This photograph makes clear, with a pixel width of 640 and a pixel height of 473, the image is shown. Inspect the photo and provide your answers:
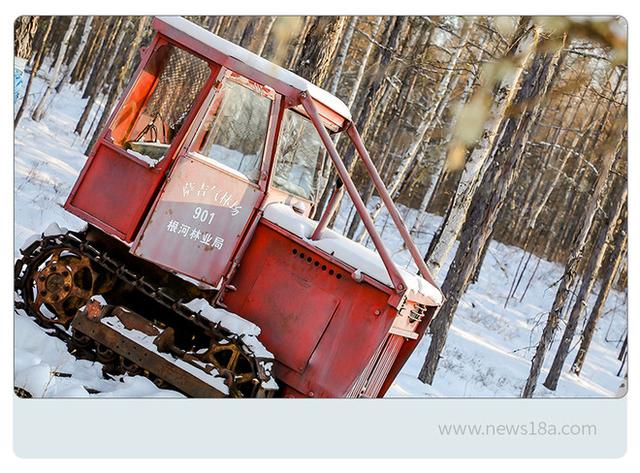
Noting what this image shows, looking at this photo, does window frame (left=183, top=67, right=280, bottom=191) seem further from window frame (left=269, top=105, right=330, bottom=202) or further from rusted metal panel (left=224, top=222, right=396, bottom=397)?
rusted metal panel (left=224, top=222, right=396, bottom=397)

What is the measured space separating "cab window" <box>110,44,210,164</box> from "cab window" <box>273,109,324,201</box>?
0.69 meters

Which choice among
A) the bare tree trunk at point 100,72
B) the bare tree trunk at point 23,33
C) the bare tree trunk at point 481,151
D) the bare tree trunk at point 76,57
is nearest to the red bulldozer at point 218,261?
the bare tree trunk at point 23,33

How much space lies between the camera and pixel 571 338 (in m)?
9.66

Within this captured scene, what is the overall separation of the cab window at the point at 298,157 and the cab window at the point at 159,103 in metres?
0.69

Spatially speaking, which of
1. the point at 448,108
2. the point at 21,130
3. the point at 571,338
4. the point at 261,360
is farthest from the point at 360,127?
the point at 261,360

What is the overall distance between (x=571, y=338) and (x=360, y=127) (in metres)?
4.76

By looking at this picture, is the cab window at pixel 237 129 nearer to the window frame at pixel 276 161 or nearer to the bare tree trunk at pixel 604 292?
the window frame at pixel 276 161

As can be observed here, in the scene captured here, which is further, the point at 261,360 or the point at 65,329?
the point at 65,329

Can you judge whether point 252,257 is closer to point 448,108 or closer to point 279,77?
point 279,77

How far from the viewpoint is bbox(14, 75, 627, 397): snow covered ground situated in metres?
4.75

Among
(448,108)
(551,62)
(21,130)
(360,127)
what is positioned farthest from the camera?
(448,108)

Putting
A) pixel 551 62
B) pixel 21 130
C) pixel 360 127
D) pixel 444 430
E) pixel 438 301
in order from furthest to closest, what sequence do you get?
pixel 360 127 → pixel 551 62 → pixel 21 130 → pixel 438 301 → pixel 444 430

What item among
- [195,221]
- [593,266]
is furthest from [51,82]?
[593,266]

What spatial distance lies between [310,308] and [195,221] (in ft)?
3.15
